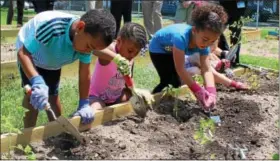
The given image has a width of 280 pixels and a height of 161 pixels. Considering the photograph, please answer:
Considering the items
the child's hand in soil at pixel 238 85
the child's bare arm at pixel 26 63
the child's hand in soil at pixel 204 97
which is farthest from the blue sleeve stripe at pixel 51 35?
the child's hand in soil at pixel 238 85

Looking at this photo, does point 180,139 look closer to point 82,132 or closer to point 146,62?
point 82,132

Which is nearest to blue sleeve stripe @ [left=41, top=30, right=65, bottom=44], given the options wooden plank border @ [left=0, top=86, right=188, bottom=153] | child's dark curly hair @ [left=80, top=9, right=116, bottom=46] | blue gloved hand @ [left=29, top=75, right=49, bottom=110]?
child's dark curly hair @ [left=80, top=9, right=116, bottom=46]

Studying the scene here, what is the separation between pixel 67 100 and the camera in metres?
4.18

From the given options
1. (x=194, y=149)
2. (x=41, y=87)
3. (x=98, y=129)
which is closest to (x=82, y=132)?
(x=98, y=129)

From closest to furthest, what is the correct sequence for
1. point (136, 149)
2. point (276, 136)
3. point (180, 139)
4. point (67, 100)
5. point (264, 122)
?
point (136, 149)
point (180, 139)
point (276, 136)
point (264, 122)
point (67, 100)

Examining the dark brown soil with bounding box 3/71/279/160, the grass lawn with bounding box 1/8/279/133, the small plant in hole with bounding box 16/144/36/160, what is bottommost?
the grass lawn with bounding box 1/8/279/133

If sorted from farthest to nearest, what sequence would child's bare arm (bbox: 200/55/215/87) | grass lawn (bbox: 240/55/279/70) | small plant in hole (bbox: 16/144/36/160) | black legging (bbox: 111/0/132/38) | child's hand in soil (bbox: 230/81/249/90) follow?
black legging (bbox: 111/0/132/38), grass lawn (bbox: 240/55/279/70), child's hand in soil (bbox: 230/81/249/90), child's bare arm (bbox: 200/55/215/87), small plant in hole (bbox: 16/144/36/160)

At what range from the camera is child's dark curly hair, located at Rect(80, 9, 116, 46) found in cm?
249

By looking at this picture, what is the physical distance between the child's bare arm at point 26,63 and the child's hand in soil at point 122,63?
2.19ft

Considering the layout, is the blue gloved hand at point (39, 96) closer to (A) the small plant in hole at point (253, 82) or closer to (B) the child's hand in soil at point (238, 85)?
(B) the child's hand in soil at point (238, 85)

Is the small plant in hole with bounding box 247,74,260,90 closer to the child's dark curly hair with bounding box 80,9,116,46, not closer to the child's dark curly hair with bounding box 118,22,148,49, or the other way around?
the child's dark curly hair with bounding box 118,22,148,49

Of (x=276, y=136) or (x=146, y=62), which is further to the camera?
(x=146, y=62)

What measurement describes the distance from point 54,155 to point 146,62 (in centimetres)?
399

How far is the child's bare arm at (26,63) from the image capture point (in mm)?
2637
